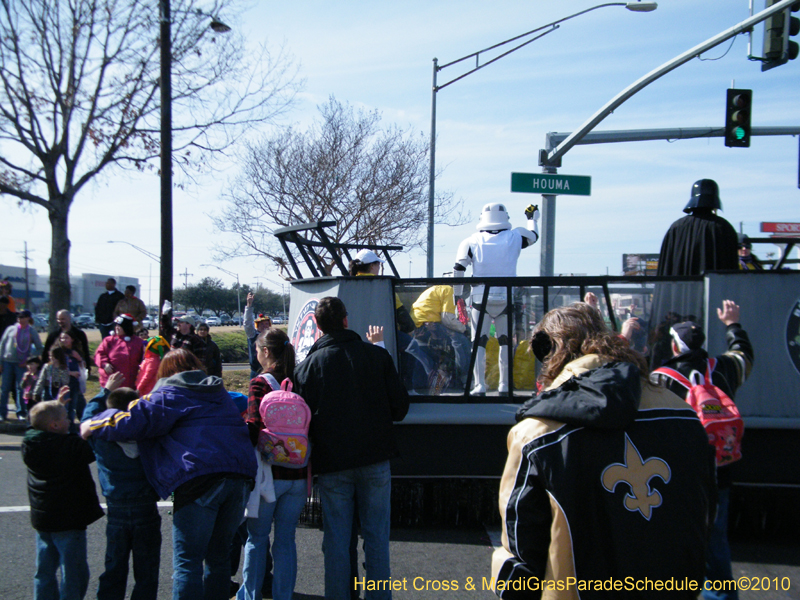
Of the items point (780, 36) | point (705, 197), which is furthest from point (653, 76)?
point (705, 197)

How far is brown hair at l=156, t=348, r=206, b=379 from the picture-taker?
3408mm

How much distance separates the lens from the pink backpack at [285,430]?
346 centimetres

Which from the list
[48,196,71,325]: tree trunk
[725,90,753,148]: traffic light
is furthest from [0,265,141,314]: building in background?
[725,90,753,148]: traffic light

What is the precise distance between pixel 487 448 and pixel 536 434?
315 cm

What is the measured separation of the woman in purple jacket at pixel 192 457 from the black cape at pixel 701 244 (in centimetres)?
387

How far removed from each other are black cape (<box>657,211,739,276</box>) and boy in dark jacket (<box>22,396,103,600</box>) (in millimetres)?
4608

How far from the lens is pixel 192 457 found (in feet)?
10.3

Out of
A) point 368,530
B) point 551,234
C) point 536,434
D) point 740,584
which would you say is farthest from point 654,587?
point 551,234

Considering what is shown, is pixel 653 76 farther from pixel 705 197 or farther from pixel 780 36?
pixel 705 197

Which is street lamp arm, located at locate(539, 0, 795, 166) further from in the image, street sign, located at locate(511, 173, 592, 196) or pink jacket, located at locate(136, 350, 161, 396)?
pink jacket, located at locate(136, 350, 161, 396)

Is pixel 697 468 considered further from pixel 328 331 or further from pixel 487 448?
pixel 487 448

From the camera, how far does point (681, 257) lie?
5.46 m

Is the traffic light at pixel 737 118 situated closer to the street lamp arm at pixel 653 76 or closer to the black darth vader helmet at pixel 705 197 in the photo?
the street lamp arm at pixel 653 76

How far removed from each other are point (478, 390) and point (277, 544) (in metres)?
2.13
